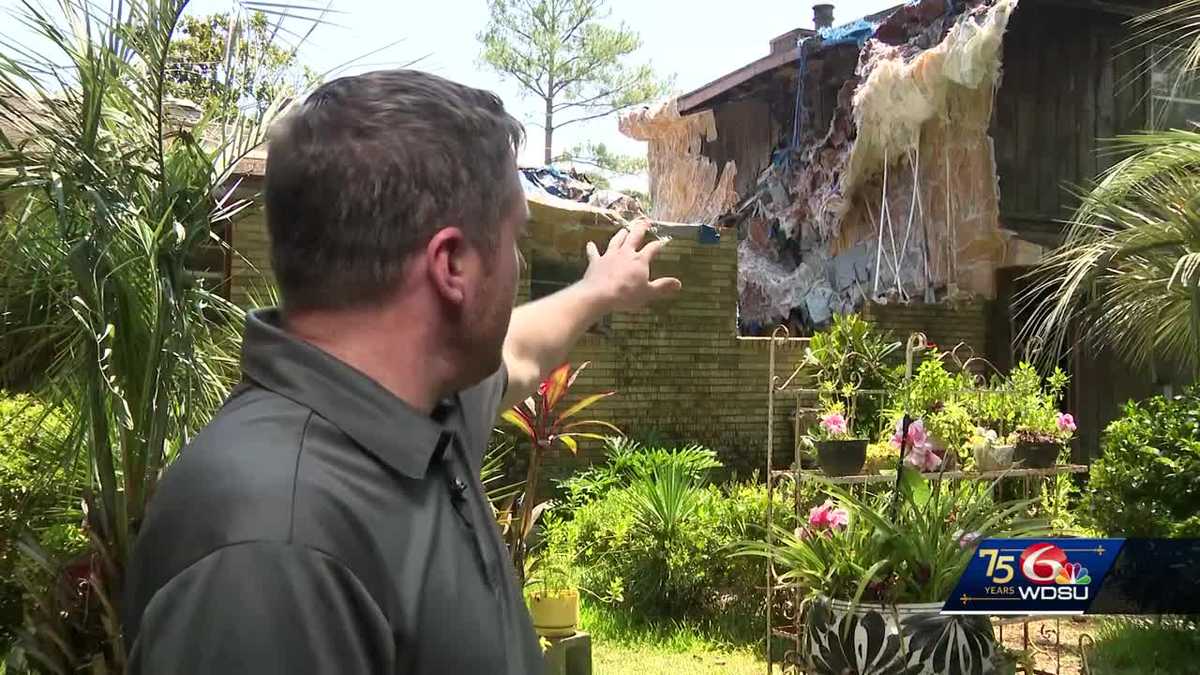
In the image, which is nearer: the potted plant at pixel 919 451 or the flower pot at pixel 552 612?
the flower pot at pixel 552 612

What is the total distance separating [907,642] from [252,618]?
3247 mm

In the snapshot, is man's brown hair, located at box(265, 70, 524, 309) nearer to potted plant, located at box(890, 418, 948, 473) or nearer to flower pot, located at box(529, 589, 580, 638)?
flower pot, located at box(529, 589, 580, 638)

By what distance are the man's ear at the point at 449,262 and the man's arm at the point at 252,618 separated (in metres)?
0.33

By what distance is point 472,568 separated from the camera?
110 cm

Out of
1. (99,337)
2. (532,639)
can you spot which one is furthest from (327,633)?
(99,337)

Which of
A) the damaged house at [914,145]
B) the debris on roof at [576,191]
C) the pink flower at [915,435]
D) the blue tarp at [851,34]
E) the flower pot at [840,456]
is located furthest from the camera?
the blue tarp at [851,34]

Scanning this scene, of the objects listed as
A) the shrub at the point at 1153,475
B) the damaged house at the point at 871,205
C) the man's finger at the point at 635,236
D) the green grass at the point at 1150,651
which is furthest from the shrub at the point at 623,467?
the man's finger at the point at 635,236

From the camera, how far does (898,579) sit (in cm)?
383

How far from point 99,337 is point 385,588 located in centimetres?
254

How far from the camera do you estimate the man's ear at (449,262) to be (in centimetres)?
109

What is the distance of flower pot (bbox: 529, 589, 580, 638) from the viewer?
15.0 feet

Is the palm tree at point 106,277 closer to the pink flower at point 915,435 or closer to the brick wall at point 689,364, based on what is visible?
the pink flower at point 915,435

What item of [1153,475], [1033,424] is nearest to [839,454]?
[1153,475]

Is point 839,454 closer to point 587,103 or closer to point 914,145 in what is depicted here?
point 914,145
